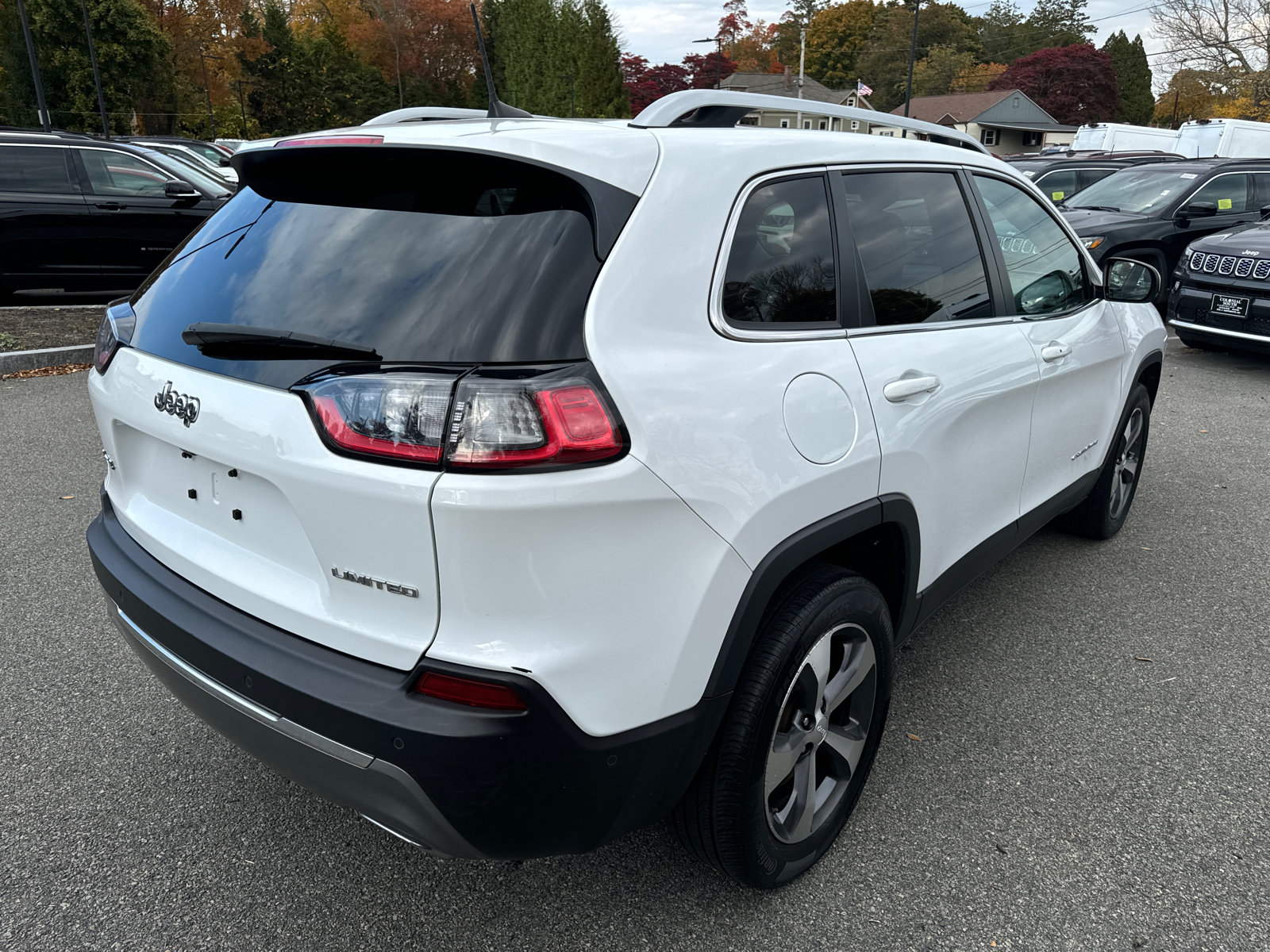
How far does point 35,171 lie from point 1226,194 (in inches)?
531

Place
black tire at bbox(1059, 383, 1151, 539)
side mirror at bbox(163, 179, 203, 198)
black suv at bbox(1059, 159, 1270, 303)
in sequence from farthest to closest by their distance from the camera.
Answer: black suv at bbox(1059, 159, 1270, 303) < side mirror at bbox(163, 179, 203, 198) < black tire at bbox(1059, 383, 1151, 539)

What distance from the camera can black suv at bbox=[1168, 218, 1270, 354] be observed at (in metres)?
8.27

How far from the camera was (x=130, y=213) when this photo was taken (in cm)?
946

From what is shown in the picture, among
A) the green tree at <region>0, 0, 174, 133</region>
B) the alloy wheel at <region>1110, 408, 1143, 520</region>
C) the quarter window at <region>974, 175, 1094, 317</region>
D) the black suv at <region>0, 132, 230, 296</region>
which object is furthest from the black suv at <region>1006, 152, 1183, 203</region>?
the green tree at <region>0, 0, 174, 133</region>

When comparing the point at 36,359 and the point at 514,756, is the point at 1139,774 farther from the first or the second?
the point at 36,359

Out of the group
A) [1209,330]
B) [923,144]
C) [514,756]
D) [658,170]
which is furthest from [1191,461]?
[514,756]

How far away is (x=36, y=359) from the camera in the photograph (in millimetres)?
7684

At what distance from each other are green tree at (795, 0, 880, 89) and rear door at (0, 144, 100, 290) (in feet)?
355

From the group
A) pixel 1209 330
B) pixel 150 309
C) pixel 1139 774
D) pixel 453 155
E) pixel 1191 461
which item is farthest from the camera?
pixel 1209 330

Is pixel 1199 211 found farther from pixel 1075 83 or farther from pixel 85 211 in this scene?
pixel 1075 83

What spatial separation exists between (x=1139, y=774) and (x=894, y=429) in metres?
1.41

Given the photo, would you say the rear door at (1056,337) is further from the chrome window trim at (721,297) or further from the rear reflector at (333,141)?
the rear reflector at (333,141)

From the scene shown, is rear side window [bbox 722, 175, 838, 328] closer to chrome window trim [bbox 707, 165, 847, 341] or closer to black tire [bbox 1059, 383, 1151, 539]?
chrome window trim [bbox 707, 165, 847, 341]

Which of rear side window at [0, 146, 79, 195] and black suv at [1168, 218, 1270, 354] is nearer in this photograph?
black suv at [1168, 218, 1270, 354]
